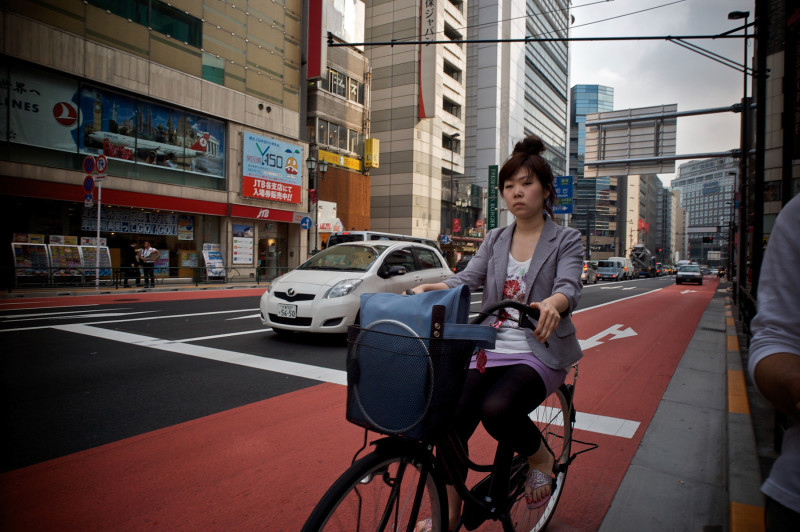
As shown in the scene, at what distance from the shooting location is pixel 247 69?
2503cm

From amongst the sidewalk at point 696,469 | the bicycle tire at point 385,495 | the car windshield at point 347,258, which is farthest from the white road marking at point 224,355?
the bicycle tire at point 385,495

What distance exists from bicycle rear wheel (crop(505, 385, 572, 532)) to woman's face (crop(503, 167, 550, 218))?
1028 millimetres

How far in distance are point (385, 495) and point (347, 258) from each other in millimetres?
6656

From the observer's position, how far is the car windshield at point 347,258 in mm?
7867

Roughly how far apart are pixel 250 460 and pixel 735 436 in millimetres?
3613

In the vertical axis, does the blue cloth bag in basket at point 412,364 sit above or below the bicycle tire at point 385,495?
above

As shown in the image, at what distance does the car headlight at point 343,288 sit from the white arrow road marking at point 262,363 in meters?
1.45

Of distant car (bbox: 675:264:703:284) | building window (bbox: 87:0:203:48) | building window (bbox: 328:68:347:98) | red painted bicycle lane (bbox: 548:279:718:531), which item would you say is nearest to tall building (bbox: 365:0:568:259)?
building window (bbox: 328:68:347:98)

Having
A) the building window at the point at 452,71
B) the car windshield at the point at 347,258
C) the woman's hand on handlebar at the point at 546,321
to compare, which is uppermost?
the building window at the point at 452,71

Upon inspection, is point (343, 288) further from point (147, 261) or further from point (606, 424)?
point (147, 261)

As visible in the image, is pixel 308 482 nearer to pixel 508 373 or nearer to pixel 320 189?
pixel 508 373

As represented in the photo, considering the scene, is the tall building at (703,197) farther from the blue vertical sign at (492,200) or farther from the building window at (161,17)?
the building window at (161,17)

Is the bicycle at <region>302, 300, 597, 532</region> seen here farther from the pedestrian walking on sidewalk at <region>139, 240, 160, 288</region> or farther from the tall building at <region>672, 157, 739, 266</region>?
the tall building at <region>672, 157, 739, 266</region>

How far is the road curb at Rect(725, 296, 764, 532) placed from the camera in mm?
2336
